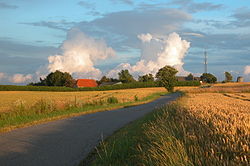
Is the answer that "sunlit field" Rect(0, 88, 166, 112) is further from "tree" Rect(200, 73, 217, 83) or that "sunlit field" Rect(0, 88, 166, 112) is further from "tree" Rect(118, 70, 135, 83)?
"tree" Rect(200, 73, 217, 83)

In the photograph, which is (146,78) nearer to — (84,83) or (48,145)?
(84,83)

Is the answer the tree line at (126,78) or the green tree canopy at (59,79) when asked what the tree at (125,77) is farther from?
the green tree canopy at (59,79)

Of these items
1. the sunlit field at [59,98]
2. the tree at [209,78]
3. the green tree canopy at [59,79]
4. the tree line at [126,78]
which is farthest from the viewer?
the tree at [209,78]

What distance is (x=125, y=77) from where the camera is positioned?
16025cm

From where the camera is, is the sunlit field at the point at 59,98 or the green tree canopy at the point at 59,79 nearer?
the sunlit field at the point at 59,98

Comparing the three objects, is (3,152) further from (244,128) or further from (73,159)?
(244,128)

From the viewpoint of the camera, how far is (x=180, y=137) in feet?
17.5

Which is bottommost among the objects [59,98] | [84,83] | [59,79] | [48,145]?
[48,145]

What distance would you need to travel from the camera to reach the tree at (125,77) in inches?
6241

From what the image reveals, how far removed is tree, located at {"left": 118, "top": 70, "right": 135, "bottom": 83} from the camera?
520 ft

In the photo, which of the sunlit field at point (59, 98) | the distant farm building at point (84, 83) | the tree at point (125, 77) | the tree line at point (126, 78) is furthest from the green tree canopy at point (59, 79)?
the sunlit field at point (59, 98)

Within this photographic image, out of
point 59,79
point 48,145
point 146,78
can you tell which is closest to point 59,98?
point 48,145

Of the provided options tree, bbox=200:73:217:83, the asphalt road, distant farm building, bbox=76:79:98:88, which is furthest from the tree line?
the asphalt road

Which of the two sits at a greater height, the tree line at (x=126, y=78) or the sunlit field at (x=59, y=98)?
the tree line at (x=126, y=78)
